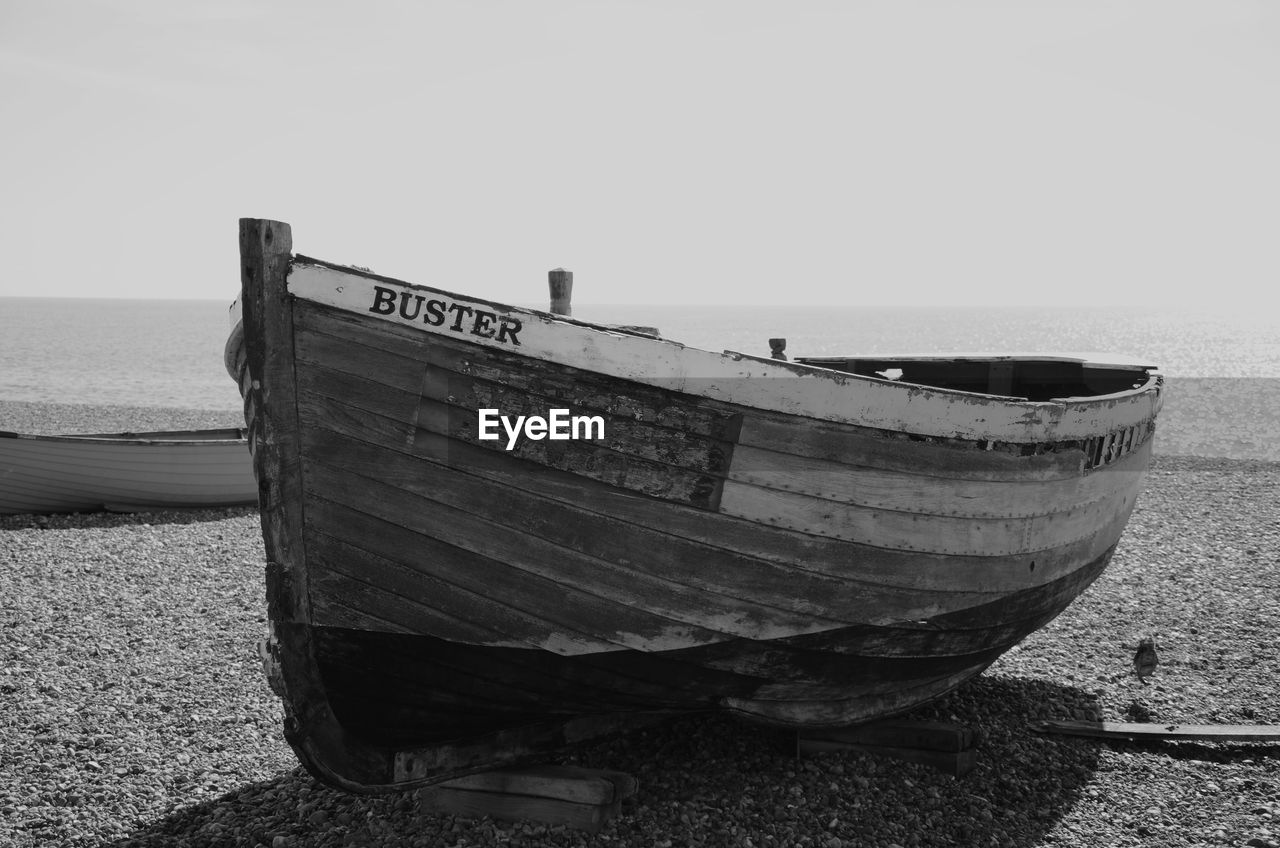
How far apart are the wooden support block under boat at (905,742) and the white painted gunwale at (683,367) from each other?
72.6 inches

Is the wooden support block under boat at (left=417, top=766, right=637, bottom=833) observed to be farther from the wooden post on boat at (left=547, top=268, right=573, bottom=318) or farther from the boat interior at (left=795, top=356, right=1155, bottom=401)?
the boat interior at (left=795, top=356, right=1155, bottom=401)

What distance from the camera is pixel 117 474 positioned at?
13.2m

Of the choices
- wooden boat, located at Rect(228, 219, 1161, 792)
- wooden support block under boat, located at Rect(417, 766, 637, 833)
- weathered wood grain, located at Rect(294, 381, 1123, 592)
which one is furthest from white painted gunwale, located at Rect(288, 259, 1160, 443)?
wooden support block under boat, located at Rect(417, 766, 637, 833)

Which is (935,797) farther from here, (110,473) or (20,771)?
(110,473)

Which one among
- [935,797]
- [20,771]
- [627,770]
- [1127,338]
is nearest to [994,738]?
[935,797]

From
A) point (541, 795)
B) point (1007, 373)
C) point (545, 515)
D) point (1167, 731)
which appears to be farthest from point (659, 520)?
Result: point (1007, 373)

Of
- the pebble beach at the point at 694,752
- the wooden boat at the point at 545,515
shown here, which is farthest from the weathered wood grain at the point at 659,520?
the pebble beach at the point at 694,752

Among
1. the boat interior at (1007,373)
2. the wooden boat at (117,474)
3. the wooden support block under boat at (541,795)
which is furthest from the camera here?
the wooden boat at (117,474)

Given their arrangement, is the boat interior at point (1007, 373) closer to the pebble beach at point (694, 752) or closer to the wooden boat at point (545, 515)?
the pebble beach at point (694, 752)

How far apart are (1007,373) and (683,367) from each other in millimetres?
6359

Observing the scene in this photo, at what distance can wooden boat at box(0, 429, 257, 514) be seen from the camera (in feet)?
42.1

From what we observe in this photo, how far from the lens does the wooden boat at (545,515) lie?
405 cm

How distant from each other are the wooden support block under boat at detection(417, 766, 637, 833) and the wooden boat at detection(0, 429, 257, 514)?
10101mm

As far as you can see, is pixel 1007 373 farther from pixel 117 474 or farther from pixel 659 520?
pixel 117 474
